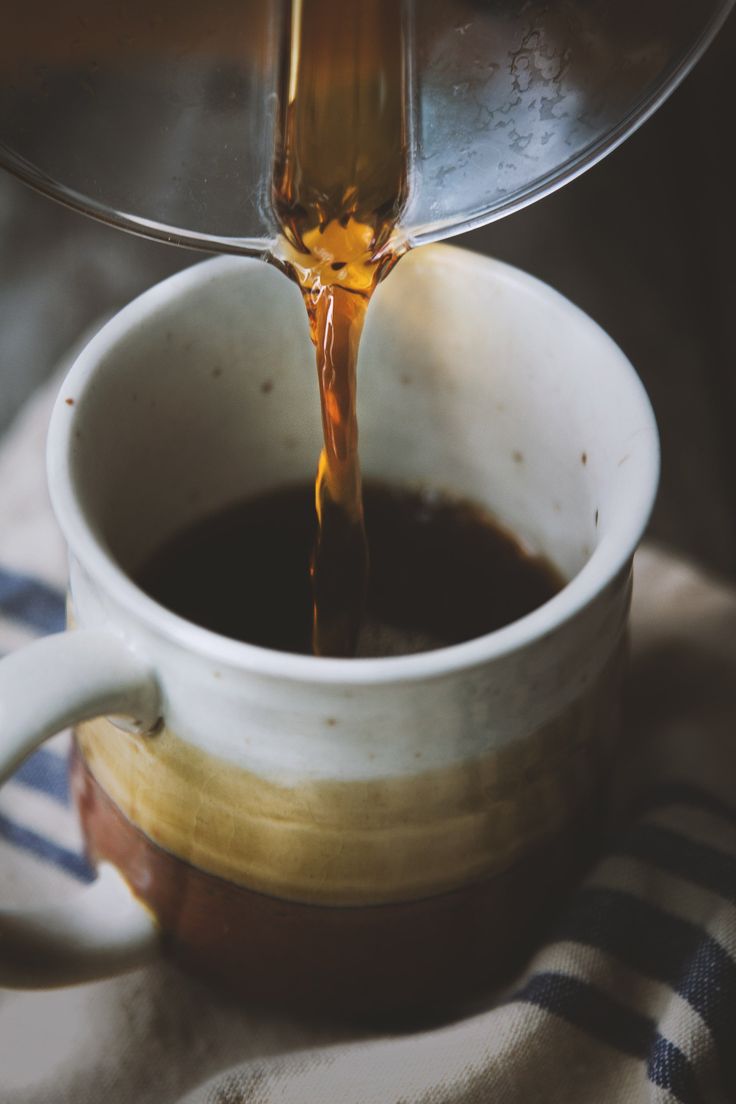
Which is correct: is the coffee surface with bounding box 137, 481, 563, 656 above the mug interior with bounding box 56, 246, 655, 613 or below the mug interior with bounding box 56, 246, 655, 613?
below

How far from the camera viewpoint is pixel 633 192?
3.00ft

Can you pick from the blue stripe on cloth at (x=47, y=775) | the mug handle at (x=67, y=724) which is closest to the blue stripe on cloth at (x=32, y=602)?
the blue stripe on cloth at (x=47, y=775)

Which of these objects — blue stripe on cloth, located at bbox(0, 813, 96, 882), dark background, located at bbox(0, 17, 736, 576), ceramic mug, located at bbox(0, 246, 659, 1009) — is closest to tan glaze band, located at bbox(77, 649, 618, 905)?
ceramic mug, located at bbox(0, 246, 659, 1009)

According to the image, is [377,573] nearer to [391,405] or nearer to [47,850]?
[391,405]

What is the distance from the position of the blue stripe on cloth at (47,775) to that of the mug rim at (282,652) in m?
0.18

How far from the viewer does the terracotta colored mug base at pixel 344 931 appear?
0.43 meters

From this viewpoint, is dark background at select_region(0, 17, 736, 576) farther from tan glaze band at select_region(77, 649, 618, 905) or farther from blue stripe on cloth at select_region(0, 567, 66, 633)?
tan glaze band at select_region(77, 649, 618, 905)

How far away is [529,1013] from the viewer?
45 centimetres

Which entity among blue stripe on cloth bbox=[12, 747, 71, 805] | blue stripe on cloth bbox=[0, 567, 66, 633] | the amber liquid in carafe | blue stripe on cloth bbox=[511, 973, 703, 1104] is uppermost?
the amber liquid in carafe

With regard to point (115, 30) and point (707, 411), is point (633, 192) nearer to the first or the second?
point (707, 411)

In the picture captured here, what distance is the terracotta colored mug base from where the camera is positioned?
0.43 metres

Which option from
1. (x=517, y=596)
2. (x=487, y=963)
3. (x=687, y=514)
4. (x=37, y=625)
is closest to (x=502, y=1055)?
(x=487, y=963)

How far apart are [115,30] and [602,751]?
10.4 inches

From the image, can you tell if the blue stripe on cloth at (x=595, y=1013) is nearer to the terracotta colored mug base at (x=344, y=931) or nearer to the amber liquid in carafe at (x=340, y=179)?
the terracotta colored mug base at (x=344, y=931)
